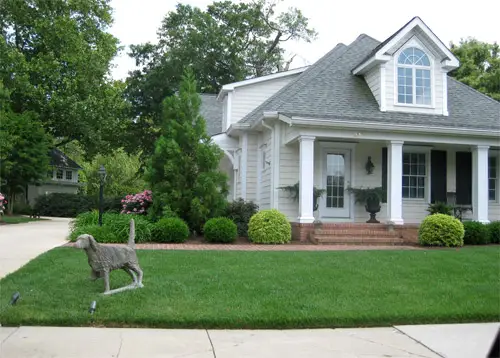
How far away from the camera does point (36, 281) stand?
23.9 ft

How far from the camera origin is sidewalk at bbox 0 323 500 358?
4.47 metres

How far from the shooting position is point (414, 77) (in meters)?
15.5

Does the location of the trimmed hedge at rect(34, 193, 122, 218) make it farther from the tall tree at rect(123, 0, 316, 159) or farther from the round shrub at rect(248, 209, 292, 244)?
the round shrub at rect(248, 209, 292, 244)

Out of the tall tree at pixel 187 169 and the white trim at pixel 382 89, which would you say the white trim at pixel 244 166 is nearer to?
the tall tree at pixel 187 169

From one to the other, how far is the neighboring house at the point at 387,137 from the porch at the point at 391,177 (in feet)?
0.10

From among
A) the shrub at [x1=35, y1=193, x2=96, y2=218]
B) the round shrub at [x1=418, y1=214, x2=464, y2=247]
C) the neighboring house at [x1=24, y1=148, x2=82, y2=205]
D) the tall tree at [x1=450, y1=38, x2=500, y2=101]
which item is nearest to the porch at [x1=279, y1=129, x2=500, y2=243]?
the round shrub at [x1=418, y1=214, x2=464, y2=247]

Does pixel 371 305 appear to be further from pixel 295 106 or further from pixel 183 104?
pixel 183 104

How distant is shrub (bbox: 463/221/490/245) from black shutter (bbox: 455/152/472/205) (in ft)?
8.00

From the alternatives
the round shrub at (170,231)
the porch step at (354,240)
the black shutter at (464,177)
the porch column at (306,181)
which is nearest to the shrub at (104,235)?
the round shrub at (170,231)

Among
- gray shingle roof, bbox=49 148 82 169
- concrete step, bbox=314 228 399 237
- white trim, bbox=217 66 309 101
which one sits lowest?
concrete step, bbox=314 228 399 237

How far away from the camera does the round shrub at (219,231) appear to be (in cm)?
1301

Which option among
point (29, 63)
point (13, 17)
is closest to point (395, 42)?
point (29, 63)

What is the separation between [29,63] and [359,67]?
1801 cm

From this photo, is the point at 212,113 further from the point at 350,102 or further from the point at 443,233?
the point at 443,233
